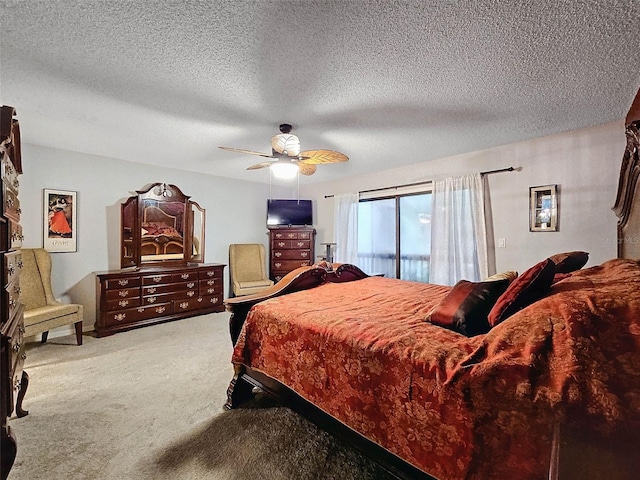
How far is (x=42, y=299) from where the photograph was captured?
3.34 m

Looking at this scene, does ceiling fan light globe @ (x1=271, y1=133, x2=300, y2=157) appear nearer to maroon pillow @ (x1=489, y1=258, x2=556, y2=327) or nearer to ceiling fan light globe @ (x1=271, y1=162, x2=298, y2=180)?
ceiling fan light globe @ (x1=271, y1=162, x2=298, y2=180)

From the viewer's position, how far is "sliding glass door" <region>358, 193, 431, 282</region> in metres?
4.58

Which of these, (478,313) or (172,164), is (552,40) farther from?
(172,164)

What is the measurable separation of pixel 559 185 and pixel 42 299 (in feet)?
19.7

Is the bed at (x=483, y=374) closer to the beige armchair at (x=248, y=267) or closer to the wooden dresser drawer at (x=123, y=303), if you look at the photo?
the wooden dresser drawer at (x=123, y=303)

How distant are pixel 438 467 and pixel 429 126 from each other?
9.25 ft

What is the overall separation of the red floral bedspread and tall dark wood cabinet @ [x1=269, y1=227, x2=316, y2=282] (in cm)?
396

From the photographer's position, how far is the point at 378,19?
1478 millimetres

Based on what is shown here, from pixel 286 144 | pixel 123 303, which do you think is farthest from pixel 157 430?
pixel 123 303

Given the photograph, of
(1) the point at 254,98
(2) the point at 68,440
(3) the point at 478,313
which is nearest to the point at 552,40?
(3) the point at 478,313

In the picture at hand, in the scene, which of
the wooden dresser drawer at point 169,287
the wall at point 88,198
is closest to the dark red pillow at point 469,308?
the wooden dresser drawer at point 169,287

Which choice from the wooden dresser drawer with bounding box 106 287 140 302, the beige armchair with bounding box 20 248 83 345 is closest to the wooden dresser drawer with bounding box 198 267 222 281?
the wooden dresser drawer with bounding box 106 287 140 302

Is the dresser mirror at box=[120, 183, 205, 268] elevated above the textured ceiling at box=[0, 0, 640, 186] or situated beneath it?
situated beneath

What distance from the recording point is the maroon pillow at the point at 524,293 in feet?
4.52
